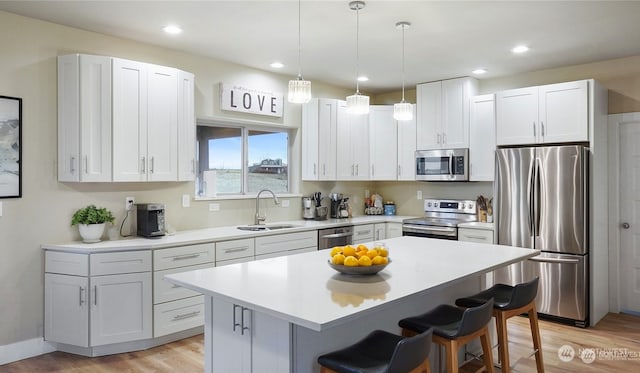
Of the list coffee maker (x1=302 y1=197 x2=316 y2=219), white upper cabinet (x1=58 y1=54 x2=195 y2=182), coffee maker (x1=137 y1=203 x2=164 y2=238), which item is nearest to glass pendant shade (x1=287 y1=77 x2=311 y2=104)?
white upper cabinet (x1=58 y1=54 x2=195 y2=182)

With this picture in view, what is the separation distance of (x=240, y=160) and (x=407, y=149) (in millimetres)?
2136

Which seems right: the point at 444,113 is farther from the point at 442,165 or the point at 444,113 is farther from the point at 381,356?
the point at 381,356

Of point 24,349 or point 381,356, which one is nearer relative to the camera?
point 381,356

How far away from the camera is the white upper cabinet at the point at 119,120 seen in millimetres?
3469

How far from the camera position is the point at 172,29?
3578 mm

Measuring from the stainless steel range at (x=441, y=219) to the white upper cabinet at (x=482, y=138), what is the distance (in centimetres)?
45

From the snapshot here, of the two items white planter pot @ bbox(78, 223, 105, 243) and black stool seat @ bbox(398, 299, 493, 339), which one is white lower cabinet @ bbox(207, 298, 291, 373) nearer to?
black stool seat @ bbox(398, 299, 493, 339)

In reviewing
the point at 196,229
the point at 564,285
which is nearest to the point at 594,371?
the point at 564,285

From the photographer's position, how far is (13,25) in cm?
333

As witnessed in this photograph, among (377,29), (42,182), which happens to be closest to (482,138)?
(377,29)

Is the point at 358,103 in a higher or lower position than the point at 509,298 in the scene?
higher

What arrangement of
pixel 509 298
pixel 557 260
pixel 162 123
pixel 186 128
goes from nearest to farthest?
pixel 509 298
pixel 162 123
pixel 186 128
pixel 557 260

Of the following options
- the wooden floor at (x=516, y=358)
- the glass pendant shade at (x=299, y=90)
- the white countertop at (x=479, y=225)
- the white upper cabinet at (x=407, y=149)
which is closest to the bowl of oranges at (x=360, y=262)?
the glass pendant shade at (x=299, y=90)

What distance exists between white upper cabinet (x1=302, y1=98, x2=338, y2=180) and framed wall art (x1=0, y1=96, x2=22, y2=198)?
2887 mm
